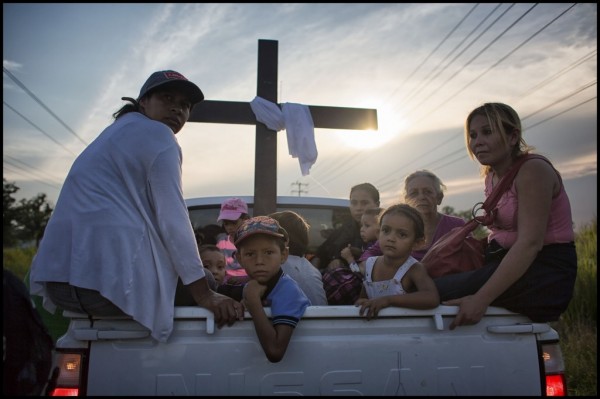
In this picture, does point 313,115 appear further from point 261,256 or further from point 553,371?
point 553,371

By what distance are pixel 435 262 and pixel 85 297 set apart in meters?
1.83

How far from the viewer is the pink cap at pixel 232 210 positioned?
4.18 meters

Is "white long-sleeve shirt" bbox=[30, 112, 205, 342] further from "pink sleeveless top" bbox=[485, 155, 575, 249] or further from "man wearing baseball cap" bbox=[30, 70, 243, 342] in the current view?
"pink sleeveless top" bbox=[485, 155, 575, 249]

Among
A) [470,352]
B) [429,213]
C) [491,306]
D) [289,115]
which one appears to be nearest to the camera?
[470,352]

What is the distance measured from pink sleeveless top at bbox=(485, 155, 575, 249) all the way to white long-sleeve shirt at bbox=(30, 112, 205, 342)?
1.59 metres

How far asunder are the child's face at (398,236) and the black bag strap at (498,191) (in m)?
0.39

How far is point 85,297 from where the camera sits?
203 cm

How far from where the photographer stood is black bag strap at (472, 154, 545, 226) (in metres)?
2.57

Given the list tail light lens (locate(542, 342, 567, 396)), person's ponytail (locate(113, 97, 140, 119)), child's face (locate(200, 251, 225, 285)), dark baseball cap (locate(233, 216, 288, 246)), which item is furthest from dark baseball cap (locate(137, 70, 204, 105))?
tail light lens (locate(542, 342, 567, 396))

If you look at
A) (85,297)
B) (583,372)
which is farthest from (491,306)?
(583,372)

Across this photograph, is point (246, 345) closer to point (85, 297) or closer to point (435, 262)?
point (85, 297)

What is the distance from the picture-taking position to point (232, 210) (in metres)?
4.23

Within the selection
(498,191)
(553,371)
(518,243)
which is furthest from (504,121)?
(553,371)

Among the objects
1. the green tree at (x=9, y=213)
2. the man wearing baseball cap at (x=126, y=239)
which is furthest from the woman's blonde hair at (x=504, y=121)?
the green tree at (x=9, y=213)
